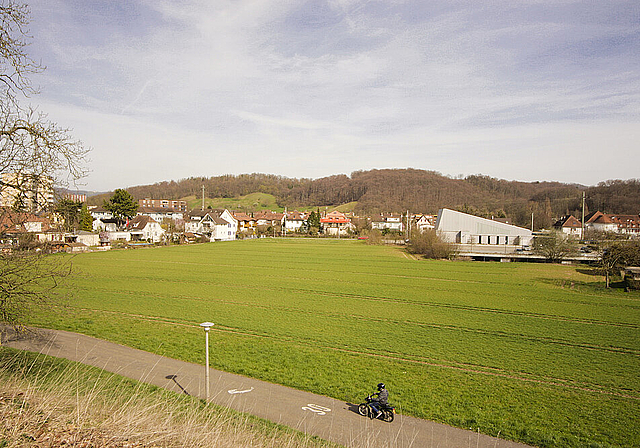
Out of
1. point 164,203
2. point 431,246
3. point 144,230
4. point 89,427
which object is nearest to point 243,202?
point 164,203

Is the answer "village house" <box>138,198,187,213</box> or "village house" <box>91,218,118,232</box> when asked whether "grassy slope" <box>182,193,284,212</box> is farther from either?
"village house" <box>91,218,118,232</box>

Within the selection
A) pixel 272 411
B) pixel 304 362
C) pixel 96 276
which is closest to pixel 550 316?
pixel 304 362

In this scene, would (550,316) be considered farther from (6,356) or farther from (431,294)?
(6,356)

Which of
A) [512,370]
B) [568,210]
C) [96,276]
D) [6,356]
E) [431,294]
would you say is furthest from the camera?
[568,210]

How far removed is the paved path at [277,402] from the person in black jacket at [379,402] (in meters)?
0.19

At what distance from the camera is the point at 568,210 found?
127 metres

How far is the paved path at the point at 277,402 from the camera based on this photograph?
8.48 m

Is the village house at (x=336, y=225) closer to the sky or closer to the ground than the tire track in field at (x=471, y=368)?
closer to the sky

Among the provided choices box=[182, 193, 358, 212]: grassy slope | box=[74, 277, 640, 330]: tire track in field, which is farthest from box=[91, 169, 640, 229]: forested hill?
box=[74, 277, 640, 330]: tire track in field

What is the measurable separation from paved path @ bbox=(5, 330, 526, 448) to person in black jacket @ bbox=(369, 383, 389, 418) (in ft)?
0.63

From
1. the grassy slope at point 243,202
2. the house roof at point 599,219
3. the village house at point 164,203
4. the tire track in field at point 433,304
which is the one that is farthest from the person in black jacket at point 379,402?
the grassy slope at point 243,202

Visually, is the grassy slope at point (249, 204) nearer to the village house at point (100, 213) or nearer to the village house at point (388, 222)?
the village house at point (388, 222)

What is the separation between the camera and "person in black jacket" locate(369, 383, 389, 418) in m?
9.17

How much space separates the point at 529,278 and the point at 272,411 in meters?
35.0
